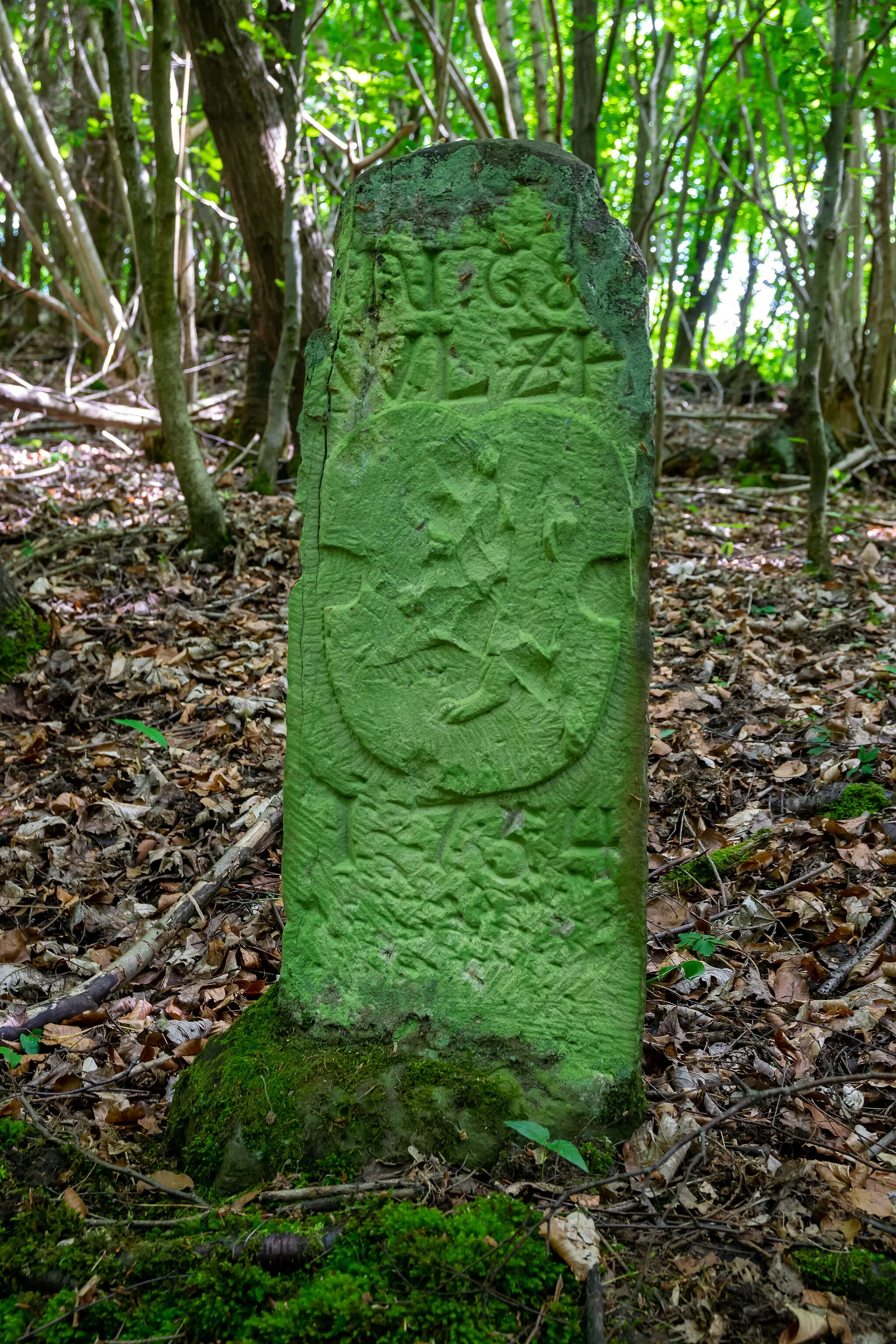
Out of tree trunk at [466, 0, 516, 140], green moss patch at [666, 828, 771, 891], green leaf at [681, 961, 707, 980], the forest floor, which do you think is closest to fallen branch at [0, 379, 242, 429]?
the forest floor

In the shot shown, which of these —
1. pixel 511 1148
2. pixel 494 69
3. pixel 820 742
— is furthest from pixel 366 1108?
pixel 494 69

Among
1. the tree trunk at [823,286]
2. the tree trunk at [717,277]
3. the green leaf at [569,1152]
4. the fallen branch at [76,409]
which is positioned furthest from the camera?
the tree trunk at [717,277]

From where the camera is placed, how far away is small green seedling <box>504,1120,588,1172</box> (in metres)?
2.21

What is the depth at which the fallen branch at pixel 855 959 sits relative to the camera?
3.05 m

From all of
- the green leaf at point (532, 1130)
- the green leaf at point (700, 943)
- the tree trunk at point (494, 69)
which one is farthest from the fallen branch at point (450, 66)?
the green leaf at point (532, 1130)

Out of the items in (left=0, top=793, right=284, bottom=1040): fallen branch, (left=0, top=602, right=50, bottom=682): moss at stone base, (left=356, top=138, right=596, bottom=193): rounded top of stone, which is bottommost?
(left=0, top=793, right=284, bottom=1040): fallen branch

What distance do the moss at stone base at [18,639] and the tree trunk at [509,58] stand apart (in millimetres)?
4160

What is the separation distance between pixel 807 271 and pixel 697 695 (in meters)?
3.37

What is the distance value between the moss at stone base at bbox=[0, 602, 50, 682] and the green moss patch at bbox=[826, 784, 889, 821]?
12.3 feet

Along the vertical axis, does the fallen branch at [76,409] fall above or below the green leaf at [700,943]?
above

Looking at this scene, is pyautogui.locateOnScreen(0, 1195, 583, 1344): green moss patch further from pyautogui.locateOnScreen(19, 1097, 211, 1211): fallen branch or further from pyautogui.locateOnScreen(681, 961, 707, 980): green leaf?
pyautogui.locateOnScreen(681, 961, 707, 980): green leaf

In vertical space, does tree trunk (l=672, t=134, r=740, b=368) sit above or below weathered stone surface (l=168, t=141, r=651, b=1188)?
above

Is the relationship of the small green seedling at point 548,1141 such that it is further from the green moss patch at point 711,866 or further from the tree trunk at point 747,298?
the tree trunk at point 747,298

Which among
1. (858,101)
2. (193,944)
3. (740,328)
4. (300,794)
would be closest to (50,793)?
(193,944)
